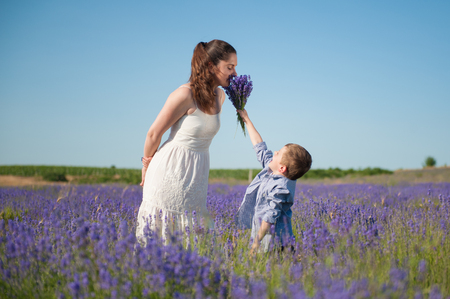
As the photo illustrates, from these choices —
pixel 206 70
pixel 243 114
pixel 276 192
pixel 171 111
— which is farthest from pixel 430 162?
pixel 171 111

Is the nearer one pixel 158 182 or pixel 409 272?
pixel 409 272

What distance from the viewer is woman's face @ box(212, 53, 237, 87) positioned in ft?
7.91

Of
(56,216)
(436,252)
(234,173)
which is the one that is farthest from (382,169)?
(56,216)

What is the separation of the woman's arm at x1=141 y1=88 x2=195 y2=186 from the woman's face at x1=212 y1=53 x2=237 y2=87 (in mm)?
301

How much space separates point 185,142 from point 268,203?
2.59ft

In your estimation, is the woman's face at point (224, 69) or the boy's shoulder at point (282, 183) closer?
the boy's shoulder at point (282, 183)

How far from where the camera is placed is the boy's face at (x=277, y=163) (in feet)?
7.48

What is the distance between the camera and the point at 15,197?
18.9ft

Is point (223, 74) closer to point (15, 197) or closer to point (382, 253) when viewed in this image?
point (382, 253)

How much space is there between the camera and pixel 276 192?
7.22 ft

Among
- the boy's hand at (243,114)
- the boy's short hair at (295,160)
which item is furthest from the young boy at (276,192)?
the boy's hand at (243,114)

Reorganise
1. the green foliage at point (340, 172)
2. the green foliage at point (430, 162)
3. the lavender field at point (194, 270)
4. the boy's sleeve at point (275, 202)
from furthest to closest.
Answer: the green foliage at point (430, 162)
the green foliage at point (340, 172)
the boy's sleeve at point (275, 202)
the lavender field at point (194, 270)

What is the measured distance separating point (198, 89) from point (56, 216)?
1558 mm

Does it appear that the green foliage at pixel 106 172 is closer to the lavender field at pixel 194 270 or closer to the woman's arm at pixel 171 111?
the woman's arm at pixel 171 111
